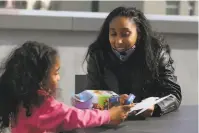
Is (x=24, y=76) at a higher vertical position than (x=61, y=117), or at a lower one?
higher

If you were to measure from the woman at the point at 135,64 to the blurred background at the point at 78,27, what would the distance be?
123 centimetres

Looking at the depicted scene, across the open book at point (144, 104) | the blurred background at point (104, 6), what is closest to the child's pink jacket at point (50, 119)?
the open book at point (144, 104)

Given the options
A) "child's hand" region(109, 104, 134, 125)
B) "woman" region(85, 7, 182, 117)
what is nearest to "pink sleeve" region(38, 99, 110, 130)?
"child's hand" region(109, 104, 134, 125)

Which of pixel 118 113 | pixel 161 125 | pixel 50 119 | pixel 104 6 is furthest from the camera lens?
pixel 104 6

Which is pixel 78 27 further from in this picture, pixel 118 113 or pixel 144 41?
pixel 118 113

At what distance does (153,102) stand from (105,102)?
230 mm

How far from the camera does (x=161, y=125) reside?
6.06 ft

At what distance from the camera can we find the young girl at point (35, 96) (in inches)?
62.9

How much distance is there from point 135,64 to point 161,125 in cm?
55

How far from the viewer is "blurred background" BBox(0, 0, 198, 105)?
382 centimetres

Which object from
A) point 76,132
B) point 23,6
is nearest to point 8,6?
point 23,6

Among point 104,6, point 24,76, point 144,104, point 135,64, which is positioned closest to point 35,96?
point 24,76

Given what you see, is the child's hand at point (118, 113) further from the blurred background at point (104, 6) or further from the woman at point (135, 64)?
the blurred background at point (104, 6)

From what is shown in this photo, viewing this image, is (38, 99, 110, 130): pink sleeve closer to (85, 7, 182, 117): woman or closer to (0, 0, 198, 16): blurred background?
(85, 7, 182, 117): woman
